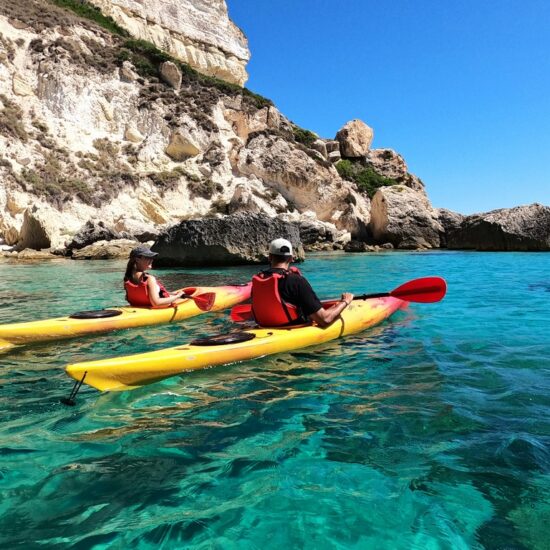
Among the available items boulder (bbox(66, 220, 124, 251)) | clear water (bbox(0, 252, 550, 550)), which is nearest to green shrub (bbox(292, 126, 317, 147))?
boulder (bbox(66, 220, 124, 251))

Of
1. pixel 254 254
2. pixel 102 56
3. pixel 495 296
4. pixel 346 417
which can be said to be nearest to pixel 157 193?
pixel 102 56

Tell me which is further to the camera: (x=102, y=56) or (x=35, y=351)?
(x=102, y=56)

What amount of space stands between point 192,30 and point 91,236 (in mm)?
30328

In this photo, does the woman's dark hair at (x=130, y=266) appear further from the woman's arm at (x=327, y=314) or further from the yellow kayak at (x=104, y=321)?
the woman's arm at (x=327, y=314)

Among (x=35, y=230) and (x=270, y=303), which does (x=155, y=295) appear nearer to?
(x=270, y=303)

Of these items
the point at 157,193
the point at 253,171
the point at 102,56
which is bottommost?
the point at 157,193

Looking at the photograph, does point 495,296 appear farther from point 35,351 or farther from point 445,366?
point 35,351

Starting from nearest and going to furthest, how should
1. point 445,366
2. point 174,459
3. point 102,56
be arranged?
1. point 174,459
2. point 445,366
3. point 102,56

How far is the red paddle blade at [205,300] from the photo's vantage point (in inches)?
290

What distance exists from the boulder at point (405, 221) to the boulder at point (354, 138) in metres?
11.1

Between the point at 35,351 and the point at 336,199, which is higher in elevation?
the point at 336,199

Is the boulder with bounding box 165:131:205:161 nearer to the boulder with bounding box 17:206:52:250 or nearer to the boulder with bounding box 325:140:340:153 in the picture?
the boulder with bounding box 17:206:52:250

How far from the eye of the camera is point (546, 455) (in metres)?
2.59

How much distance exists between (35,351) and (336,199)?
99.5ft
